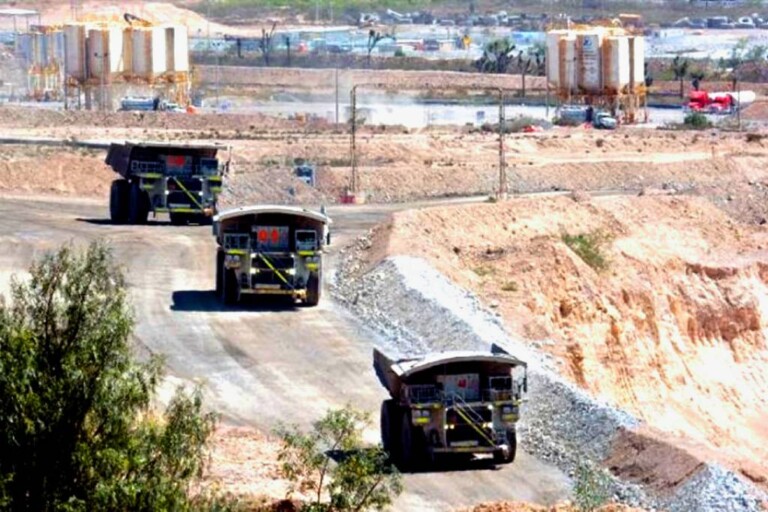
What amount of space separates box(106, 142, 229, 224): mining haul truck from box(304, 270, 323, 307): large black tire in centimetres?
1039

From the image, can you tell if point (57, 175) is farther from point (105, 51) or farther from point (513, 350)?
point (105, 51)

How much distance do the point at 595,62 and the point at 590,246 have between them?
170 ft

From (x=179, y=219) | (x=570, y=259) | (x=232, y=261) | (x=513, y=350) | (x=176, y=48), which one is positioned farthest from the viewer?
(x=176, y=48)

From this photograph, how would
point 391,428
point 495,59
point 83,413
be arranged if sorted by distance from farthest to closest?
1. point 495,59
2. point 391,428
3. point 83,413

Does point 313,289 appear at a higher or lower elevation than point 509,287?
higher

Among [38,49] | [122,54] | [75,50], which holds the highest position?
[75,50]

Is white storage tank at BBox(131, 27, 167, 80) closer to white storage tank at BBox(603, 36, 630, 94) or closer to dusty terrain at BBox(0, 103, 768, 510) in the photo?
dusty terrain at BBox(0, 103, 768, 510)

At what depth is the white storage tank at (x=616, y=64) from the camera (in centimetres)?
10425

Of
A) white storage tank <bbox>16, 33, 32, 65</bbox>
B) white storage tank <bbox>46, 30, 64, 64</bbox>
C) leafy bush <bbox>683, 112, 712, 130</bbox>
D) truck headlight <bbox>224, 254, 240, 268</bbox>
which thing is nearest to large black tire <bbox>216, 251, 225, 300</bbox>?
truck headlight <bbox>224, 254, 240, 268</bbox>

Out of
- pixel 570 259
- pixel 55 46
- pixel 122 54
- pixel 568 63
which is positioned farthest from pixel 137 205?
pixel 55 46

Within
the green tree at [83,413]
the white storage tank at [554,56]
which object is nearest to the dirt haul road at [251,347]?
the green tree at [83,413]

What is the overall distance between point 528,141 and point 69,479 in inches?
2613

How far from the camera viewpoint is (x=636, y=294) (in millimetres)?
53188

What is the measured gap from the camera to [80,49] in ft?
335
